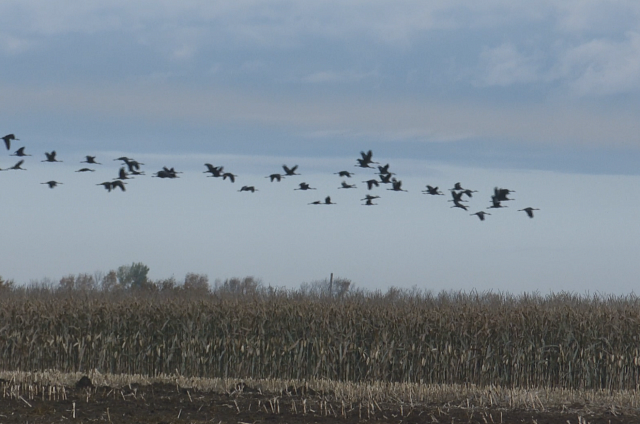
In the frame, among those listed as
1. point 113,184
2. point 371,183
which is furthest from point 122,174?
point 371,183

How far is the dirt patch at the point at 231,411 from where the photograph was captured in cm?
1124

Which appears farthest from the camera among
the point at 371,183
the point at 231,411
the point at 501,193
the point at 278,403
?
the point at 371,183

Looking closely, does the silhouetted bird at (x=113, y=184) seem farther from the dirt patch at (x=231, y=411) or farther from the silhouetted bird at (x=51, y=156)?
the dirt patch at (x=231, y=411)

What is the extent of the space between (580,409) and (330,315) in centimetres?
788

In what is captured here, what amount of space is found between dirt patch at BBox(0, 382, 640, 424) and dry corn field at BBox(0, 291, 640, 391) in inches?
199

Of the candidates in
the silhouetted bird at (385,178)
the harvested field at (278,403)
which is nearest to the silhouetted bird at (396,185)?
the silhouetted bird at (385,178)

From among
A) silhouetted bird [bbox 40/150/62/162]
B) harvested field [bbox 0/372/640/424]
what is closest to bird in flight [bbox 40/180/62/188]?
silhouetted bird [bbox 40/150/62/162]

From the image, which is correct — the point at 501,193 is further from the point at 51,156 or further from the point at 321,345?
the point at 51,156

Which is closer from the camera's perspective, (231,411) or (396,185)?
(231,411)

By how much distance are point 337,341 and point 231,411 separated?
23.9 ft

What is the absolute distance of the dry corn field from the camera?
18.8 metres

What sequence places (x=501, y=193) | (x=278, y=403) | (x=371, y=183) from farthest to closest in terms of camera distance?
(x=371, y=183)
(x=501, y=193)
(x=278, y=403)

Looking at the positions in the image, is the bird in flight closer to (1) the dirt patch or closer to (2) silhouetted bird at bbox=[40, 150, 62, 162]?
(2) silhouetted bird at bbox=[40, 150, 62, 162]

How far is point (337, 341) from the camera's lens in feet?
62.7
